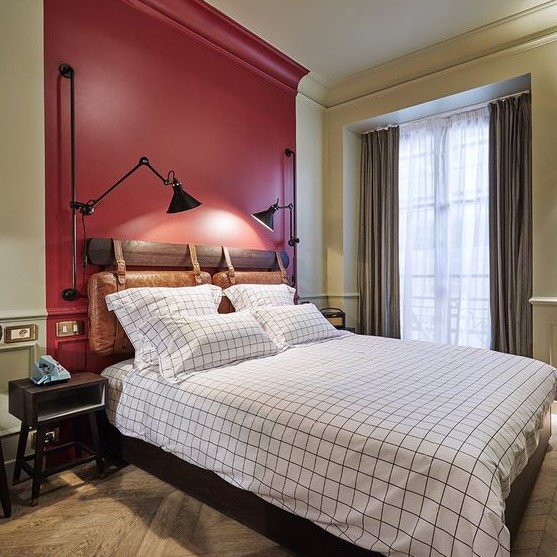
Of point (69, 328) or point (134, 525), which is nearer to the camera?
point (134, 525)

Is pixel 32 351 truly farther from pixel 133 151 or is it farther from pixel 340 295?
pixel 340 295

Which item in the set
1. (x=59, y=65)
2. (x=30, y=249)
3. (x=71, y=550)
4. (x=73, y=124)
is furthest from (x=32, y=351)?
(x=59, y=65)

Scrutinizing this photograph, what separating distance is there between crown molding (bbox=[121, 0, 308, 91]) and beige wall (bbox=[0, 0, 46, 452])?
0.79m

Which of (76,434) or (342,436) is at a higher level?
(342,436)

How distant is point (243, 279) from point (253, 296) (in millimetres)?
261

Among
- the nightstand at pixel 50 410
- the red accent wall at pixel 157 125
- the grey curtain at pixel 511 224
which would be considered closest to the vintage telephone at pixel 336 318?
the red accent wall at pixel 157 125

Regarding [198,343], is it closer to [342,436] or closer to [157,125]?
[342,436]

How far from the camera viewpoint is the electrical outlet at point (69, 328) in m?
2.37

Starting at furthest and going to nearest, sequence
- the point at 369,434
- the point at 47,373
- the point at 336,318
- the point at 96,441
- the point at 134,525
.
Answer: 1. the point at 336,318
2. the point at 96,441
3. the point at 47,373
4. the point at 134,525
5. the point at 369,434

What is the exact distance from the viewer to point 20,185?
7.30 ft

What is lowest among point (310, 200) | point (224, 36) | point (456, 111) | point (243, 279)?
A: point (243, 279)

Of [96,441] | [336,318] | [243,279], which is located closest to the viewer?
[96,441]

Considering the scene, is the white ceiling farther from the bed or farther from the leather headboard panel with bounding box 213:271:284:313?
the bed

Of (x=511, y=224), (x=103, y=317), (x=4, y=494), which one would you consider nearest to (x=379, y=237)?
(x=511, y=224)
